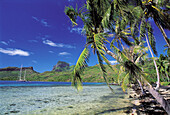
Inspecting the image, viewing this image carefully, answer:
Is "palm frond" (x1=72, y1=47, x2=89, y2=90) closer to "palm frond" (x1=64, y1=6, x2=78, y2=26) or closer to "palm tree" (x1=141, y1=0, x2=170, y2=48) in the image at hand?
"palm frond" (x1=64, y1=6, x2=78, y2=26)

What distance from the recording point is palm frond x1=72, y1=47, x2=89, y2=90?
5.02 metres

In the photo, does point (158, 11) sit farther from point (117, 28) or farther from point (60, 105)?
point (60, 105)

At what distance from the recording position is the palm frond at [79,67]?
502cm

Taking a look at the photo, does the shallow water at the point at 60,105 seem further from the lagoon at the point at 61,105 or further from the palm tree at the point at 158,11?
the palm tree at the point at 158,11

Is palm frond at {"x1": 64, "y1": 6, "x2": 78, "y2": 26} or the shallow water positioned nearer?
palm frond at {"x1": 64, "y1": 6, "x2": 78, "y2": 26}

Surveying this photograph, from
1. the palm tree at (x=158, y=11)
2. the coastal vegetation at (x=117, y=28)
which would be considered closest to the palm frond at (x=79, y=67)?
the coastal vegetation at (x=117, y=28)

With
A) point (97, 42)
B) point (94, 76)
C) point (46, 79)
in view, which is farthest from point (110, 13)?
point (46, 79)

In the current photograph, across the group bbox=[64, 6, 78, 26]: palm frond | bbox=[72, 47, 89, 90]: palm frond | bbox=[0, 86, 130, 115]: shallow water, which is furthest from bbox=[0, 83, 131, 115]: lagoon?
bbox=[64, 6, 78, 26]: palm frond

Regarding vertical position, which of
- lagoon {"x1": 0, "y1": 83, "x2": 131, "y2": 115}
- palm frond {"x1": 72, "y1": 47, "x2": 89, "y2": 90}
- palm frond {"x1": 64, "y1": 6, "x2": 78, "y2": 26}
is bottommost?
lagoon {"x1": 0, "y1": 83, "x2": 131, "y2": 115}

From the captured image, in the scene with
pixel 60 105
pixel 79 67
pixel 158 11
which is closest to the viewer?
pixel 79 67

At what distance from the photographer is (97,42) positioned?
14.8 ft

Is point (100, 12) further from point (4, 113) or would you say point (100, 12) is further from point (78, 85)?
point (4, 113)

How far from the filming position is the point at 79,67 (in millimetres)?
4996

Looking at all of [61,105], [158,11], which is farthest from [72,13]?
[61,105]
